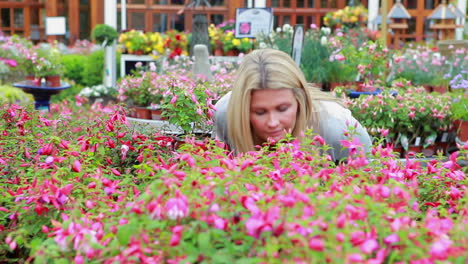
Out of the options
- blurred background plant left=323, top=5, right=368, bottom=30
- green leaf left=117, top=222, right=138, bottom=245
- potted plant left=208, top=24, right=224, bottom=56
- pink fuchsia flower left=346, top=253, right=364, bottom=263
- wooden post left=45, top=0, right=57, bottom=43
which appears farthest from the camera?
wooden post left=45, top=0, right=57, bottom=43

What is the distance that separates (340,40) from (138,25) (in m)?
6.29

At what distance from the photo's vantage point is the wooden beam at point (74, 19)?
1355cm

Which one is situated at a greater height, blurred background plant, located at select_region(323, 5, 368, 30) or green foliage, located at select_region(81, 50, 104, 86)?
blurred background plant, located at select_region(323, 5, 368, 30)

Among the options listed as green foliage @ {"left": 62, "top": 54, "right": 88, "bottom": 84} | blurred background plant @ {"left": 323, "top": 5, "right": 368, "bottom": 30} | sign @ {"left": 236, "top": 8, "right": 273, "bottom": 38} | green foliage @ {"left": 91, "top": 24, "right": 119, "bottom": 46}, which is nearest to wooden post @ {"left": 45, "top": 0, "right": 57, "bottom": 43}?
green foliage @ {"left": 62, "top": 54, "right": 88, "bottom": 84}

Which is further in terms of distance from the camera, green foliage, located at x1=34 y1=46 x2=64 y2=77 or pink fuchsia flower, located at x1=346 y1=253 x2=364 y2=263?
green foliage, located at x1=34 y1=46 x2=64 y2=77

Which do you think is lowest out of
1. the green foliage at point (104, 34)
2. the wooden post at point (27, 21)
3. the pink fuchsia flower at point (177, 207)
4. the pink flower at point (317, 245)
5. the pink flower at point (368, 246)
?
the pink flower at point (368, 246)

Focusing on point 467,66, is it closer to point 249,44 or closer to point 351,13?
point 249,44

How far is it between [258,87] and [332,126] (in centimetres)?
54

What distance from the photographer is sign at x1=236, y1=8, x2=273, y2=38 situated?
26.0ft

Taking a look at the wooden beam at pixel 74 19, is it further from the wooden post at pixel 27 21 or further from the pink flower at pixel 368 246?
the pink flower at pixel 368 246

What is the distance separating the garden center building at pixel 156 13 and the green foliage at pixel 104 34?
2.50 m

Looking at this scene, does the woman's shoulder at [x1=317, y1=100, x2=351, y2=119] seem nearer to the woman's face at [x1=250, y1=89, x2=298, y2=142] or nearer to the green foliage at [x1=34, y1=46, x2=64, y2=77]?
the woman's face at [x1=250, y1=89, x2=298, y2=142]

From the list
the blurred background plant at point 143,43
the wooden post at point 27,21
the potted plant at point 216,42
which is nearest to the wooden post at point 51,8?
the wooden post at point 27,21

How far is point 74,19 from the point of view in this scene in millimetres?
13664
